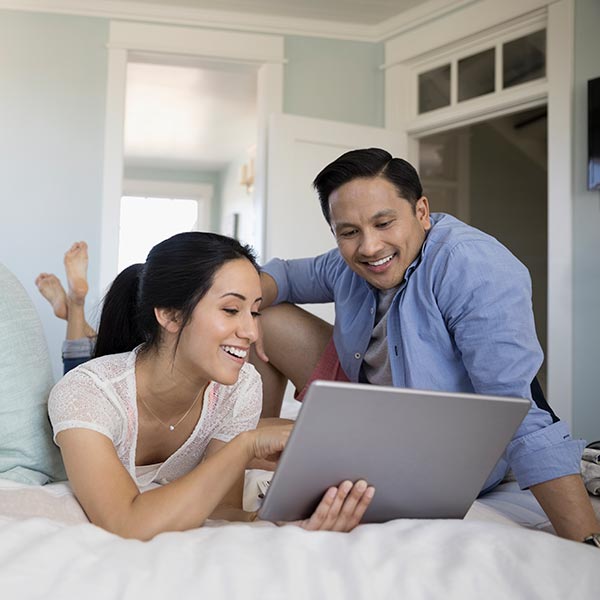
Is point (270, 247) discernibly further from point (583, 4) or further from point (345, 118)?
point (583, 4)

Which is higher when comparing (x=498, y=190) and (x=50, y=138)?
(x=498, y=190)

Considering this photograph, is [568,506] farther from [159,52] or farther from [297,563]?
[159,52]

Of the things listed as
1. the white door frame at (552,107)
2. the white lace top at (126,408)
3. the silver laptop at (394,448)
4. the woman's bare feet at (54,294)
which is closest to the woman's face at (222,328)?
the white lace top at (126,408)

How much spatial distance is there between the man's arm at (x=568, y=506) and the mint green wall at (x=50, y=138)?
141 inches

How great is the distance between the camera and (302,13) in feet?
15.7

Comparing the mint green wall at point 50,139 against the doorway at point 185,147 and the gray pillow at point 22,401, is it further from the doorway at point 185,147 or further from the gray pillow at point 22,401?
the gray pillow at point 22,401

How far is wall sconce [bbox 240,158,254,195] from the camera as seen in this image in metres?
7.61

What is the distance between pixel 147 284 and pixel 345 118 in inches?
144

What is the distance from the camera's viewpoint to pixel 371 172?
1812 millimetres

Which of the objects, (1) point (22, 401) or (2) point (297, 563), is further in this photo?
(1) point (22, 401)

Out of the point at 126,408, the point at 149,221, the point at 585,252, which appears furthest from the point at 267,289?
the point at 149,221

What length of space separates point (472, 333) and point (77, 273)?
87.9 inches

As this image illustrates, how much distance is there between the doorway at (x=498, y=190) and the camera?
20.4 feet

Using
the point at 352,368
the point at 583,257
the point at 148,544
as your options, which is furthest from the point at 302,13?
the point at 148,544
